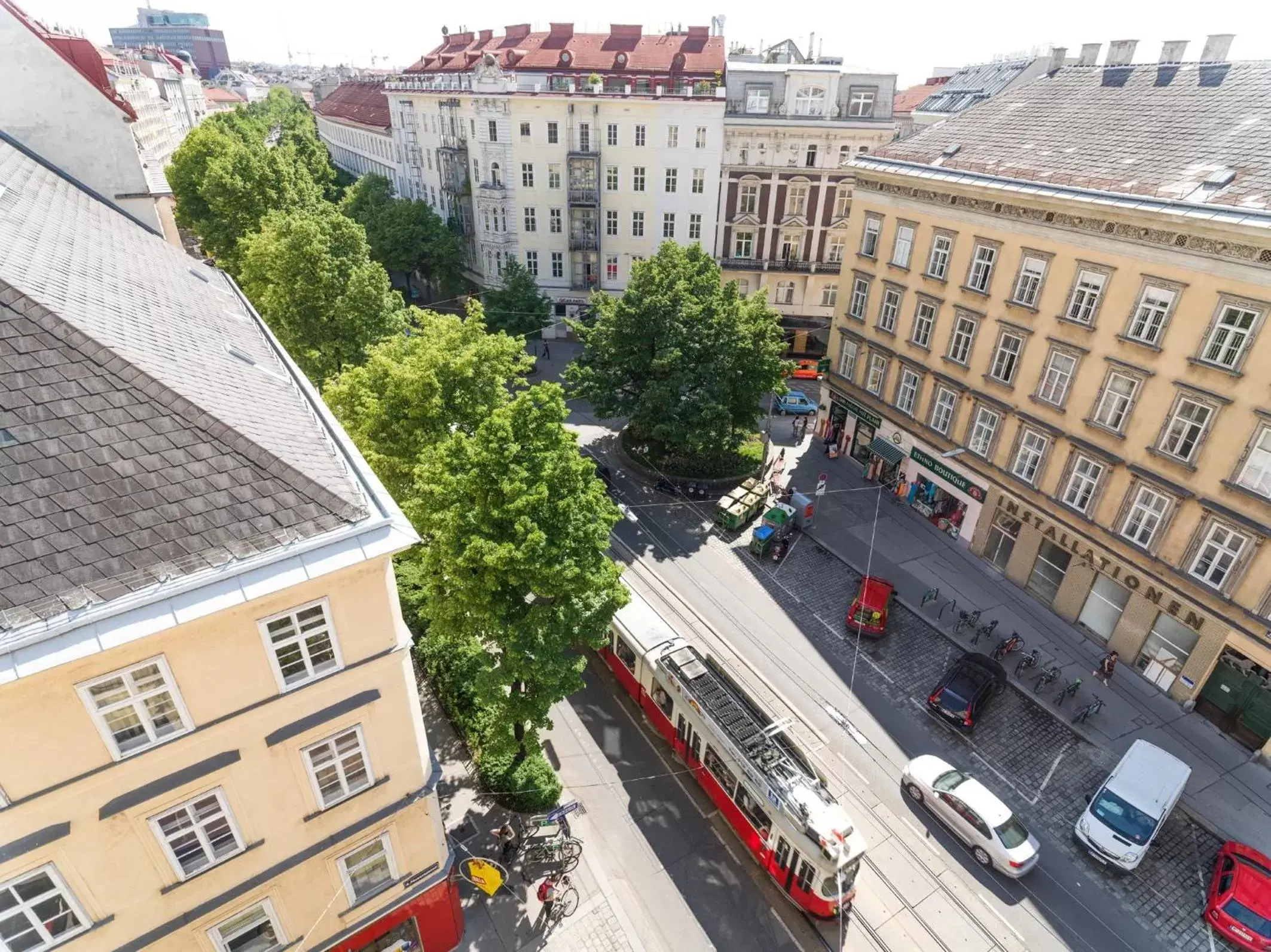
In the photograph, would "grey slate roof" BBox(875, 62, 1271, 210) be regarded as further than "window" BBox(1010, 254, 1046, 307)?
No

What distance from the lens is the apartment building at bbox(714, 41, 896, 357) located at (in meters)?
→ 49.2

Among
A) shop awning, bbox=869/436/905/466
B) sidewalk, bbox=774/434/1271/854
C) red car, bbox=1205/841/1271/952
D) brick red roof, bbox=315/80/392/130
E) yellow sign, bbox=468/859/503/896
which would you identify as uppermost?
brick red roof, bbox=315/80/392/130

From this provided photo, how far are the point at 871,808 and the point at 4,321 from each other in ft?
80.3

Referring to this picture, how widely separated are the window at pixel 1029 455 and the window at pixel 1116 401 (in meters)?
2.62

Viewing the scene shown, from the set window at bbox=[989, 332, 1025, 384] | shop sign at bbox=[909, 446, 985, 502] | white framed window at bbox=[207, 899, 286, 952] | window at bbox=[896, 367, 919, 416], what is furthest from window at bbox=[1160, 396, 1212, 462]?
white framed window at bbox=[207, 899, 286, 952]

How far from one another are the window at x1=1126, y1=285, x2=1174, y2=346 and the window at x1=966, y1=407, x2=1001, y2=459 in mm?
6734

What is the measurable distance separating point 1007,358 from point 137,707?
32.3 m

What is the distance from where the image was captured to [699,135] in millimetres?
50656

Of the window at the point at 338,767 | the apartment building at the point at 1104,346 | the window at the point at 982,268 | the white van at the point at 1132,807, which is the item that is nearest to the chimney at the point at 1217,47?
the apartment building at the point at 1104,346

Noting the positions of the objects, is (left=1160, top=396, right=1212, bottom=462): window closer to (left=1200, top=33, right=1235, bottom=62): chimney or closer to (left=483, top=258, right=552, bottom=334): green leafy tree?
(left=1200, top=33, right=1235, bottom=62): chimney

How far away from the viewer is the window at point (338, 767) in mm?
13414

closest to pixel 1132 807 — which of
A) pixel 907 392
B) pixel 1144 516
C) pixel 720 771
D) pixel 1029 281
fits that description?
pixel 1144 516

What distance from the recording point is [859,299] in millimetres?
38219

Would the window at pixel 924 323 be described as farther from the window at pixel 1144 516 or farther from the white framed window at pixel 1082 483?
the window at pixel 1144 516
